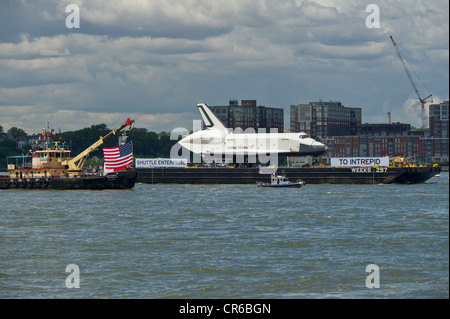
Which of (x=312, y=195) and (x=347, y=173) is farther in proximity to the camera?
(x=347, y=173)

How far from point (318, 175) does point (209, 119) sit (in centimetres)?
2949

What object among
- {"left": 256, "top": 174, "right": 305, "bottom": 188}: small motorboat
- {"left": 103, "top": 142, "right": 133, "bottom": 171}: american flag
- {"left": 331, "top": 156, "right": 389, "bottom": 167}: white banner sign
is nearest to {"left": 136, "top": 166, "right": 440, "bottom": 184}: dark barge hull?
{"left": 331, "top": 156, "right": 389, "bottom": 167}: white banner sign

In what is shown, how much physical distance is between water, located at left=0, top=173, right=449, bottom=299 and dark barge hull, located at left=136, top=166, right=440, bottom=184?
40969 millimetres

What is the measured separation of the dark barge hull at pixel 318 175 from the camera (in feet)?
329

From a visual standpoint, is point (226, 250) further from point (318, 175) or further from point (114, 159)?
point (318, 175)

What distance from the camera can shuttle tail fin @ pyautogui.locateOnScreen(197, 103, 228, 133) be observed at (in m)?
121

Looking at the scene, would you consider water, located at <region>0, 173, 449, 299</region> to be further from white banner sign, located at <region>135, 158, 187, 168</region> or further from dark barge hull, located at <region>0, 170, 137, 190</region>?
white banner sign, located at <region>135, 158, 187, 168</region>

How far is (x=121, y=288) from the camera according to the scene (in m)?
25.3

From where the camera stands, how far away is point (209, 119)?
12288 centimetres

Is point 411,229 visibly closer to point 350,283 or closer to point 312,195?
point 350,283

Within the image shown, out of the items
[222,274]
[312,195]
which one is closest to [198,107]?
[312,195]

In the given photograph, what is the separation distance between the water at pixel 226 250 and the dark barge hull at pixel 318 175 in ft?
134

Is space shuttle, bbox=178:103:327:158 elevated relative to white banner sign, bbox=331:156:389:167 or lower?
elevated
